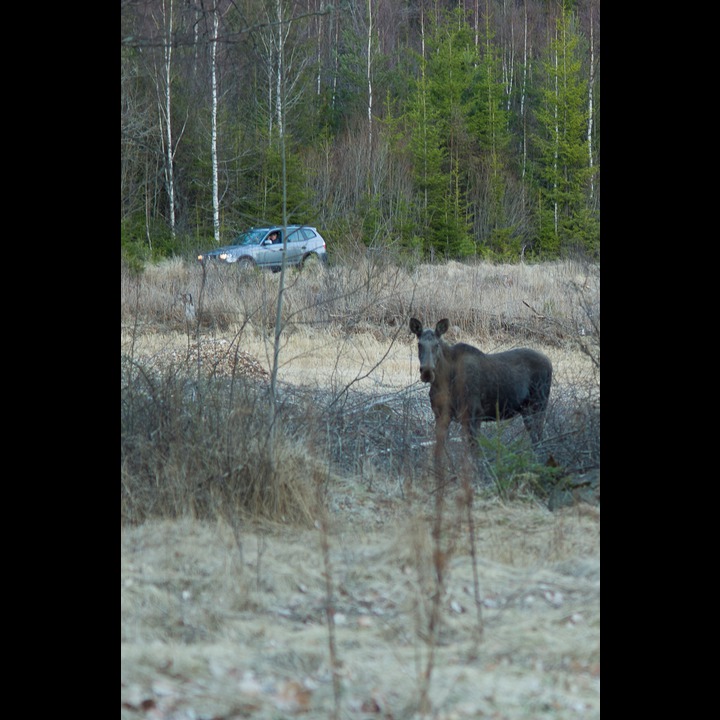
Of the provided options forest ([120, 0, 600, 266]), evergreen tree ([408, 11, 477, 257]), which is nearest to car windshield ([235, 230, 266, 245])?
forest ([120, 0, 600, 266])

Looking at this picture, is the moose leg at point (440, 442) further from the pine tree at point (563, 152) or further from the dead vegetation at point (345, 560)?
the pine tree at point (563, 152)

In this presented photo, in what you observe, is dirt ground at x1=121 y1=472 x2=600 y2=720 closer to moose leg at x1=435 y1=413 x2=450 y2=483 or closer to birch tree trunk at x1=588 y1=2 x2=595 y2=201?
moose leg at x1=435 y1=413 x2=450 y2=483

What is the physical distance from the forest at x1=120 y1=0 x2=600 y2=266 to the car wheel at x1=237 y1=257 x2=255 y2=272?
5.06 m

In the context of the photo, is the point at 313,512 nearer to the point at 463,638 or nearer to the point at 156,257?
the point at 463,638

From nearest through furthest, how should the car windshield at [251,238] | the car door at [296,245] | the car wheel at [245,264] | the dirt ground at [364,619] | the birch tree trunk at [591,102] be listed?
the dirt ground at [364,619] < the car wheel at [245,264] < the car windshield at [251,238] < the car door at [296,245] < the birch tree trunk at [591,102]

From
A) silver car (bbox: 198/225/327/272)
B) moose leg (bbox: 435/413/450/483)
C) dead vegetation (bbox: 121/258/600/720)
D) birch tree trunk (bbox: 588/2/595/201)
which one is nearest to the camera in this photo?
dead vegetation (bbox: 121/258/600/720)

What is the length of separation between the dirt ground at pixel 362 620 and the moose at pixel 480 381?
7.96 feet

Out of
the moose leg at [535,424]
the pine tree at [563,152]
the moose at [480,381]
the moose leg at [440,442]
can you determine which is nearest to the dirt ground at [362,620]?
the moose leg at [440,442]

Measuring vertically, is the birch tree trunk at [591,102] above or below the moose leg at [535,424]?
above

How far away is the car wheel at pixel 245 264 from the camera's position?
19553 mm

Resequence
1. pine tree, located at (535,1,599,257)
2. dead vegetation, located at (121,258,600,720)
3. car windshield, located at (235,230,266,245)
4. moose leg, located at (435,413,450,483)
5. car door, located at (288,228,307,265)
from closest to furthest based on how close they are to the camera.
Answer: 1. dead vegetation, located at (121,258,600,720)
2. moose leg, located at (435,413,450,483)
3. car windshield, located at (235,230,266,245)
4. car door, located at (288,228,307,265)
5. pine tree, located at (535,1,599,257)

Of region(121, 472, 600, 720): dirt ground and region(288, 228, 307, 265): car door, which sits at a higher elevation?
region(288, 228, 307, 265): car door

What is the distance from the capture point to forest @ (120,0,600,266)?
94.7 feet
